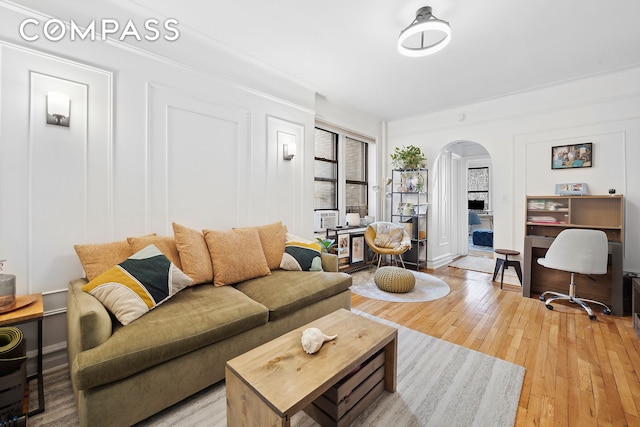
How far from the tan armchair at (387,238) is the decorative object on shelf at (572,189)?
203 cm

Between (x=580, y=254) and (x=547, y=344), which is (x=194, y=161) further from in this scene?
(x=580, y=254)

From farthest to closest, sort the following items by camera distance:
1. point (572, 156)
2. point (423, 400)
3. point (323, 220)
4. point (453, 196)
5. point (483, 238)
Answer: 1. point (483, 238)
2. point (453, 196)
3. point (323, 220)
4. point (572, 156)
5. point (423, 400)

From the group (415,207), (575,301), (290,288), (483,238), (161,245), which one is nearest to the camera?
(161,245)

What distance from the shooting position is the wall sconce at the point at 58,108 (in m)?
1.91

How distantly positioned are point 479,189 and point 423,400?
8.12 metres

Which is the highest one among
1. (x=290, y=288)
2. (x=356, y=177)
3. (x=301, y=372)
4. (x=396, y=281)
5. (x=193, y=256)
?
(x=356, y=177)

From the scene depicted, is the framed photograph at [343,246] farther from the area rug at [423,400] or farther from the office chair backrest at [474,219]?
the office chair backrest at [474,219]

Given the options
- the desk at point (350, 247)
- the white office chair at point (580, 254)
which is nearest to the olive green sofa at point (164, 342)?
the desk at point (350, 247)

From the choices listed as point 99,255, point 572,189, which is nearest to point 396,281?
point 572,189

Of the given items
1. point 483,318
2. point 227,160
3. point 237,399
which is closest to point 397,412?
point 237,399

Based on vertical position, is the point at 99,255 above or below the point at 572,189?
below

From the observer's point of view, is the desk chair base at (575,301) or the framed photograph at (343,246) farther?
the framed photograph at (343,246)

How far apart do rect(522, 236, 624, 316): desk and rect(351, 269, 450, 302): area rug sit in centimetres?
Answer: 104

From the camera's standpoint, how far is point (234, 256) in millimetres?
2410
